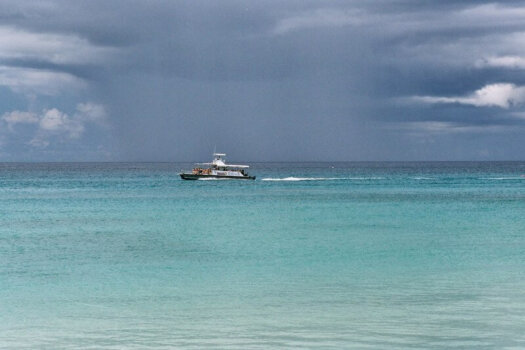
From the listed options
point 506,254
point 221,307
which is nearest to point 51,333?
point 221,307

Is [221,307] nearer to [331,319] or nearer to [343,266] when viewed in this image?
[331,319]

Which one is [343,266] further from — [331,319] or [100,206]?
[100,206]

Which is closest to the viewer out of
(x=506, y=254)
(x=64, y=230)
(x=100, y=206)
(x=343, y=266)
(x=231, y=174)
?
(x=343, y=266)

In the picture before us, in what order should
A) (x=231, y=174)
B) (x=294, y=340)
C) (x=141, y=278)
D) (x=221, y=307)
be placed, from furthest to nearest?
(x=231, y=174) < (x=141, y=278) < (x=221, y=307) < (x=294, y=340)

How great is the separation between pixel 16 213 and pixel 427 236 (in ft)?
104

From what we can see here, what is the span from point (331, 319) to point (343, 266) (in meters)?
8.98

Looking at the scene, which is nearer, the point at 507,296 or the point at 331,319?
the point at 331,319

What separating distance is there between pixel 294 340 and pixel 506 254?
16.4 m

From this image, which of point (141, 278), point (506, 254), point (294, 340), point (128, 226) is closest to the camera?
point (294, 340)

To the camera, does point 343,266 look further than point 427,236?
No

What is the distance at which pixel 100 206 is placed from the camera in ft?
197

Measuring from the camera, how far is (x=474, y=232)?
37.9 metres

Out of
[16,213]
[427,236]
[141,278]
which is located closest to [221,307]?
[141,278]

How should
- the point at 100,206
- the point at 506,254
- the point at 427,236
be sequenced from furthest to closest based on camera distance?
the point at 100,206, the point at 427,236, the point at 506,254
